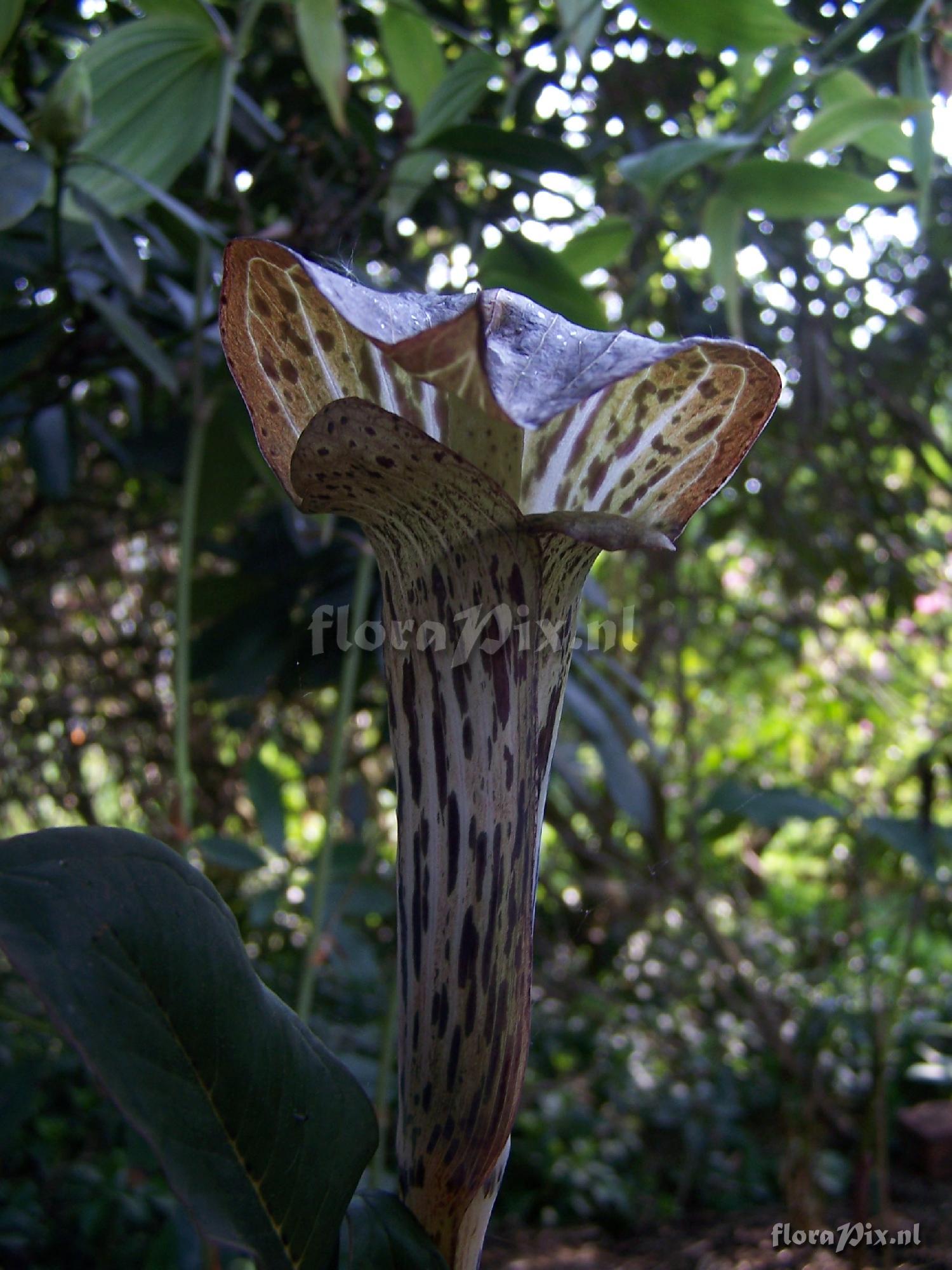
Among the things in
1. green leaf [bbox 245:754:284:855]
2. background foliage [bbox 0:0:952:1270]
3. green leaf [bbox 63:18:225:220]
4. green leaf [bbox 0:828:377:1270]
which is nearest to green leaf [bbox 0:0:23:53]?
background foliage [bbox 0:0:952:1270]

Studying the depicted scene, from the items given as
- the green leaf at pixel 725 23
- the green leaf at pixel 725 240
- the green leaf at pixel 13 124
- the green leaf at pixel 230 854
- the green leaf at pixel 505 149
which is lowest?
the green leaf at pixel 230 854

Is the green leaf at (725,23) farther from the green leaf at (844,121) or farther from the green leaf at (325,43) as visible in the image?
the green leaf at (325,43)

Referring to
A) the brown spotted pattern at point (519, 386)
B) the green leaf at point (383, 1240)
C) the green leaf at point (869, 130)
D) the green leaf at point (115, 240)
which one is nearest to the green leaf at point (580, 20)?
the green leaf at point (869, 130)

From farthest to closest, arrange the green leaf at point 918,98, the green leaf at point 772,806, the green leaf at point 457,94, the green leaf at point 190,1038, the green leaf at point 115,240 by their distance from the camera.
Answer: the green leaf at point 772,806 < the green leaf at point 918,98 < the green leaf at point 457,94 < the green leaf at point 115,240 < the green leaf at point 190,1038

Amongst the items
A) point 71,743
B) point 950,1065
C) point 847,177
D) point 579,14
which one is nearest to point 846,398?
point 847,177

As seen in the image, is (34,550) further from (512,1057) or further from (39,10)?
(512,1057)

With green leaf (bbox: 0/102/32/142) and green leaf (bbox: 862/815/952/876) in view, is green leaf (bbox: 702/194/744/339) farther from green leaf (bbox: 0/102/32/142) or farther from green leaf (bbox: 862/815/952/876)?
green leaf (bbox: 862/815/952/876)
